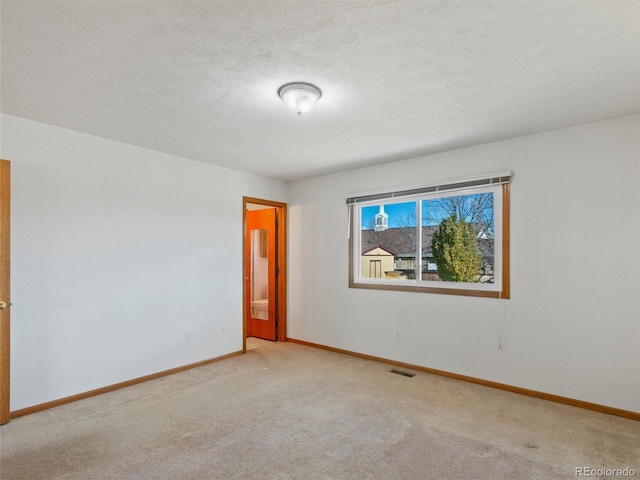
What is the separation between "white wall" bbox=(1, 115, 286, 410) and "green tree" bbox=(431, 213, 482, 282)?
8.67ft

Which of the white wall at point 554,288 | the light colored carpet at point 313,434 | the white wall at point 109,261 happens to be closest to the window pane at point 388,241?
the white wall at point 554,288

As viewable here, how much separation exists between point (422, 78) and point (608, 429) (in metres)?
2.96

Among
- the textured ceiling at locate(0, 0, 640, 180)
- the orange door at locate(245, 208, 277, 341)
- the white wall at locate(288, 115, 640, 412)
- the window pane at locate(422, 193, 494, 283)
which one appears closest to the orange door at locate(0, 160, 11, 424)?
the textured ceiling at locate(0, 0, 640, 180)

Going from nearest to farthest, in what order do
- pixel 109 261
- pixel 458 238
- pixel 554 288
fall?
pixel 554 288
pixel 109 261
pixel 458 238

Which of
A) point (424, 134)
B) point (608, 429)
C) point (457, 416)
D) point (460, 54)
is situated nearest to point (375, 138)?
point (424, 134)

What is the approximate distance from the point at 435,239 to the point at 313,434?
8.28ft

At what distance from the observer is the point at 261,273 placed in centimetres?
594

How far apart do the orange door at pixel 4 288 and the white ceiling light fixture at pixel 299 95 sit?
2.30 metres

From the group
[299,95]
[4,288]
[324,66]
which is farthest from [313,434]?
[4,288]

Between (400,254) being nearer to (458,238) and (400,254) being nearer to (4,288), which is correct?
(458,238)

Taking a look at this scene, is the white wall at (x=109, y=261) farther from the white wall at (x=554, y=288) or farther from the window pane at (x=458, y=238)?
the window pane at (x=458, y=238)

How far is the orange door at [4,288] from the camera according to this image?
276cm

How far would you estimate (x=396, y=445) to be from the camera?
247 cm

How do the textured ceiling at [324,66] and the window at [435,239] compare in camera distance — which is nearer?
the textured ceiling at [324,66]
